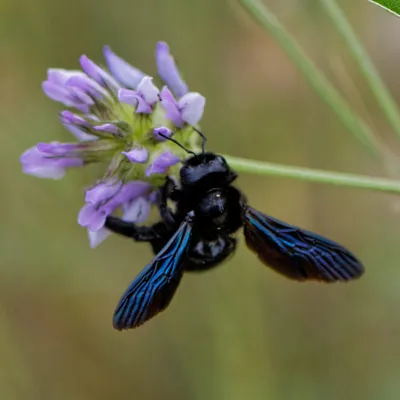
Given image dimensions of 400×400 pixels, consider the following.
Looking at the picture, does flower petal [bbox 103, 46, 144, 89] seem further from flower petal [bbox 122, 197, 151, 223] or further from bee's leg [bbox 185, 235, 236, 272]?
bee's leg [bbox 185, 235, 236, 272]

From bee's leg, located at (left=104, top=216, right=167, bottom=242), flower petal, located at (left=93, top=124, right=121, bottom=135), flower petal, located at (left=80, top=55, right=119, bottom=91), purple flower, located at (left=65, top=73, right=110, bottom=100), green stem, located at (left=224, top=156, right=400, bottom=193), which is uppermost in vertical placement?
flower petal, located at (left=80, top=55, right=119, bottom=91)

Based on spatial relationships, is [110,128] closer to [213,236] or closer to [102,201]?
[102,201]

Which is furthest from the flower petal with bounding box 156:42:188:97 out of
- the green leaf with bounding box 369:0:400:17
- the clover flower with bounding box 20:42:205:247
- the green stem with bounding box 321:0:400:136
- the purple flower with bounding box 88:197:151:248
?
the green leaf with bounding box 369:0:400:17

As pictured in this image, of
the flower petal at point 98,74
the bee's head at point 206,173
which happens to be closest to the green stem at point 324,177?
the bee's head at point 206,173

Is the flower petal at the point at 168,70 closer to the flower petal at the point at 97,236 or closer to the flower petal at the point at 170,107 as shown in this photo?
the flower petal at the point at 170,107

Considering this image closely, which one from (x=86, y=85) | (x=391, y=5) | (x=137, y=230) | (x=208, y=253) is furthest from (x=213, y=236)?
(x=391, y=5)

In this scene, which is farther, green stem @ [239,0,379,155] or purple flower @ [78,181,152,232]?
green stem @ [239,0,379,155]

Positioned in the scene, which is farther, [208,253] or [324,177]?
[208,253]
